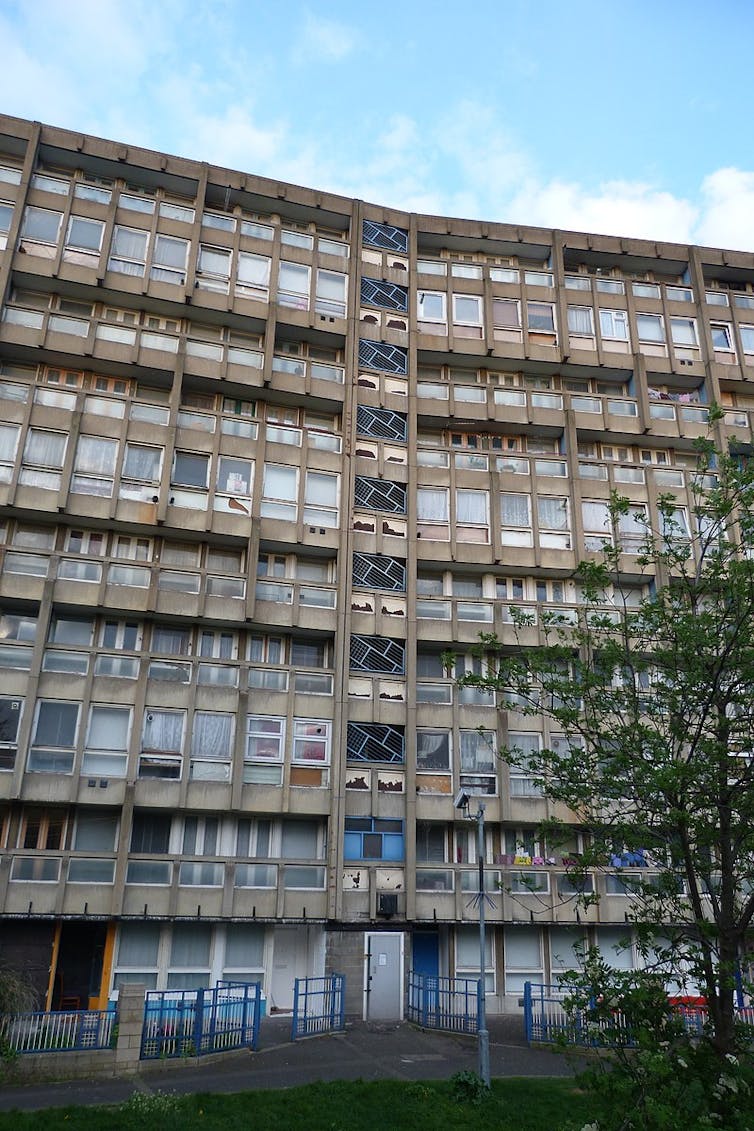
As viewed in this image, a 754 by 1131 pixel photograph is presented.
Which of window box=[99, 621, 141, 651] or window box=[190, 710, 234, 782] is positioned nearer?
window box=[190, 710, 234, 782]

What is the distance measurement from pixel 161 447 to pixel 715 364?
80.9ft

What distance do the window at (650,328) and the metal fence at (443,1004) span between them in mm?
28406

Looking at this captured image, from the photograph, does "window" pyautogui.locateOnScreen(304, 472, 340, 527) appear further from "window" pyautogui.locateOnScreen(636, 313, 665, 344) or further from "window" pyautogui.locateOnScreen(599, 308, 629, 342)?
"window" pyautogui.locateOnScreen(636, 313, 665, 344)

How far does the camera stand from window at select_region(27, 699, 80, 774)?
28.3m

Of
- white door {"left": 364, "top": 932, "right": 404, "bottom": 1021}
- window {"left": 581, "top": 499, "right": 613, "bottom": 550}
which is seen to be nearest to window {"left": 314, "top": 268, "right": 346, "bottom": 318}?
window {"left": 581, "top": 499, "right": 613, "bottom": 550}

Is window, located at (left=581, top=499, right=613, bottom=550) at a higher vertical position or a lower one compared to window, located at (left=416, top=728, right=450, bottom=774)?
higher

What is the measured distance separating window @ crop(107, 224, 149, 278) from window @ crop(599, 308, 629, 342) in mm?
20400

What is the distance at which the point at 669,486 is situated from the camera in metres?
37.4

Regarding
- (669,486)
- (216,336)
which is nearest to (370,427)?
(216,336)

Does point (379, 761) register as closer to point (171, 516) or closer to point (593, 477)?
point (171, 516)

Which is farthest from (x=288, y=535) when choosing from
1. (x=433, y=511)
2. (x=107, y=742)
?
(x=107, y=742)

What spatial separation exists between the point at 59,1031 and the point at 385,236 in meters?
33.4

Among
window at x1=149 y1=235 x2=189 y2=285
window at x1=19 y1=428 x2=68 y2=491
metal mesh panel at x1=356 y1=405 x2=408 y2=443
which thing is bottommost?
window at x1=19 y1=428 x2=68 y2=491

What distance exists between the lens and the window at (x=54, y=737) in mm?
28281
